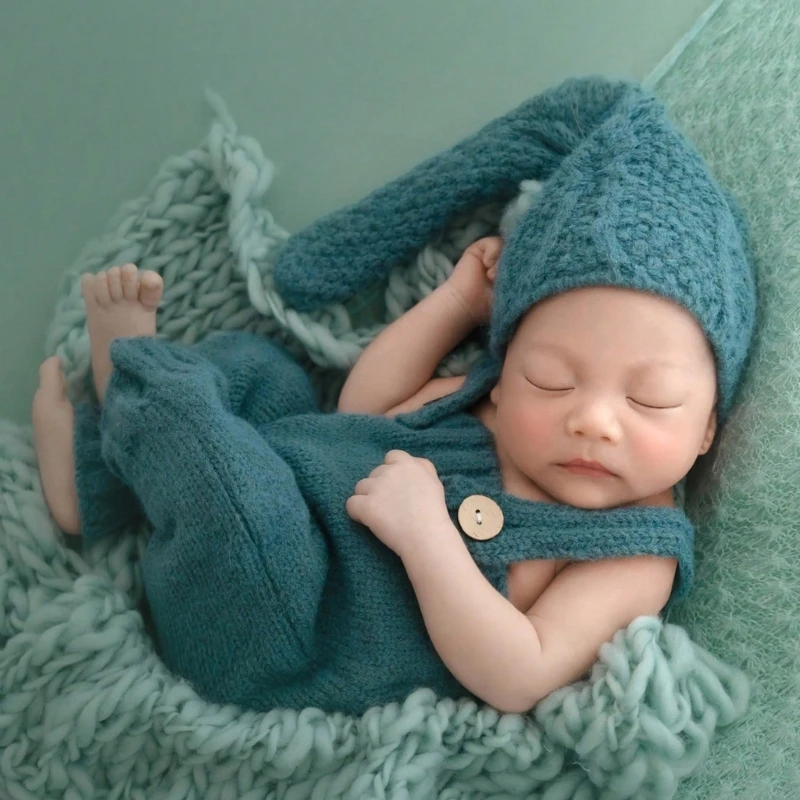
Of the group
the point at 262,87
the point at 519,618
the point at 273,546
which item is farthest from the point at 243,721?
the point at 262,87

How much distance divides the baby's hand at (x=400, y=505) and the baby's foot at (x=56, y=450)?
1.06ft

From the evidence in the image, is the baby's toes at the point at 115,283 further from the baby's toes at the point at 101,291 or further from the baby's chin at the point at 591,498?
the baby's chin at the point at 591,498

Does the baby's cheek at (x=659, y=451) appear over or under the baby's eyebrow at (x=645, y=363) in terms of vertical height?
under

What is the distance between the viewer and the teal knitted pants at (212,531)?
0.83 metres

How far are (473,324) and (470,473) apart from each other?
206mm

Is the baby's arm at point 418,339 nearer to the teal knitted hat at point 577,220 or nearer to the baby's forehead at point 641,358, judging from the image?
the teal knitted hat at point 577,220

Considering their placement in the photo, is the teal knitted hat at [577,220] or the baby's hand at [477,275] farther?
the baby's hand at [477,275]

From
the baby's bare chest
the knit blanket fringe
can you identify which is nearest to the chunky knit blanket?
the knit blanket fringe

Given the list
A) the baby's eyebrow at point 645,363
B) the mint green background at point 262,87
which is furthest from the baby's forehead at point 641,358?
the mint green background at point 262,87

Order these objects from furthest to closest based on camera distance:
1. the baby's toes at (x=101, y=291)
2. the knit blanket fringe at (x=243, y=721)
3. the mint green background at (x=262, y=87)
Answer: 1. the mint green background at (x=262, y=87)
2. the baby's toes at (x=101, y=291)
3. the knit blanket fringe at (x=243, y=721)

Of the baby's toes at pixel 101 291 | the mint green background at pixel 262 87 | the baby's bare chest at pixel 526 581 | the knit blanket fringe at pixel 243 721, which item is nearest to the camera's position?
the knit blanket fringe at pixel 243 721

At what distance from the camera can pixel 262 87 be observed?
1.16 m

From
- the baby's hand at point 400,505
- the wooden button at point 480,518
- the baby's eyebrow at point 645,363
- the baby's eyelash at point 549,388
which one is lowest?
the wooden button at point 480,518

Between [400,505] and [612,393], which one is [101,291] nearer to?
[400,505]
